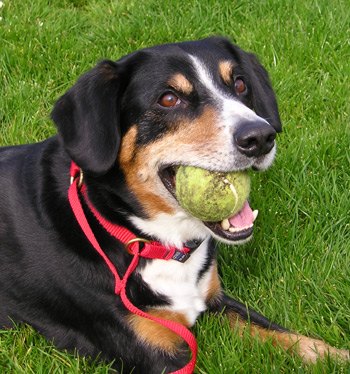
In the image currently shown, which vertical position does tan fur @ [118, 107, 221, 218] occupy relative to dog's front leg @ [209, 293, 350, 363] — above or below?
above

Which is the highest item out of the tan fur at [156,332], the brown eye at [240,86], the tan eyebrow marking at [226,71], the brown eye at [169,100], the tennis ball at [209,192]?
the tan eyebrow marking at [226,71]

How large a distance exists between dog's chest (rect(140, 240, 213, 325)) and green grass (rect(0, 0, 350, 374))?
0.13m

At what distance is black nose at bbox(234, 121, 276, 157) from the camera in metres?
2.71

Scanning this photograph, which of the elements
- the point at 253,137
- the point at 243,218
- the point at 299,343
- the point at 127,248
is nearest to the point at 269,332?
the point at 299,343

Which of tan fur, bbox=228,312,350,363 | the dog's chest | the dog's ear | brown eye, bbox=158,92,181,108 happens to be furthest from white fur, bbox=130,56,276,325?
→ the dog's ear

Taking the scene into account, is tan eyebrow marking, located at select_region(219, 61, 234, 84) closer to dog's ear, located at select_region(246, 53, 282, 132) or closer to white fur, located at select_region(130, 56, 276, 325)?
white fur, located at select_region(130, 56, 276, 325)

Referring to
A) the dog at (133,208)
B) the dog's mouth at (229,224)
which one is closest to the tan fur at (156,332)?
the dog at (133,208)

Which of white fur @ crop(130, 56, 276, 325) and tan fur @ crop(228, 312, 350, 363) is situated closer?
white fur @ crop(130, 56, 276, 325)

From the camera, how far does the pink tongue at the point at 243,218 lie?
9.67 ft

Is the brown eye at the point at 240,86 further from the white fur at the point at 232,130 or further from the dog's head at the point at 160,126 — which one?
the white fur at the point at 232,130

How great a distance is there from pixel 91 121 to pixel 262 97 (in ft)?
2.88

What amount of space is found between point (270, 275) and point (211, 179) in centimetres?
87

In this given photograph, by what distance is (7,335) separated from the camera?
330 centimetres

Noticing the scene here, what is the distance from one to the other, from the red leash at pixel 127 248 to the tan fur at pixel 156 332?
0.10 ft
